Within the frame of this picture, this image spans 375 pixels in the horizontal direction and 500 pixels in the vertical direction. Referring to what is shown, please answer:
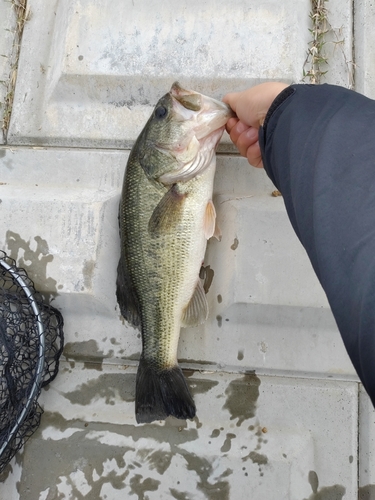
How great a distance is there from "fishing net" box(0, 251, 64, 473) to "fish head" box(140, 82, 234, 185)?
2.97ft

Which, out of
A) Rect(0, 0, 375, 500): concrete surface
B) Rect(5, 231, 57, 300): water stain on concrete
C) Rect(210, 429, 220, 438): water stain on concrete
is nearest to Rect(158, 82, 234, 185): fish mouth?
Rect(0, 0, 375, 500): concrete surface

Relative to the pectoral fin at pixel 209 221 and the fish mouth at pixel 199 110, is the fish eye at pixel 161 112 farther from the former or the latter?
the pectoral fin at pixel 209 221

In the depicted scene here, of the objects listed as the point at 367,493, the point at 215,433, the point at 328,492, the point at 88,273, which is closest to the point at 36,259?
the point at 88,273

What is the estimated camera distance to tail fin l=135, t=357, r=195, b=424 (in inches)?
79.4

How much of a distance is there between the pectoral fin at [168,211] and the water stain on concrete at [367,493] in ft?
4.93

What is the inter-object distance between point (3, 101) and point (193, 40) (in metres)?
1.18

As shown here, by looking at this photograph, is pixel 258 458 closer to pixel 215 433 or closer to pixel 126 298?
pixel 215 433

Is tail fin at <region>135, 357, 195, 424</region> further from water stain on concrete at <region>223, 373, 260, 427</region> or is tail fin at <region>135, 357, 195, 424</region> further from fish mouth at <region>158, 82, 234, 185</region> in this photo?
fish mouth at <region>158, 82, 234, 185</region>

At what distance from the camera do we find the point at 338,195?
120cm

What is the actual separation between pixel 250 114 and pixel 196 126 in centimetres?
24

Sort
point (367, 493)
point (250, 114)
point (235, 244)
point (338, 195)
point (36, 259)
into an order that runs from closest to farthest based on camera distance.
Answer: point (338, 195)
point (250, 114)
point (367, 493)
point (235, 244)
point (36, 259)

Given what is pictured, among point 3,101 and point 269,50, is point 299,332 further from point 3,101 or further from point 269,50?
point 3,101

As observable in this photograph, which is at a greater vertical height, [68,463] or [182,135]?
[182,135]

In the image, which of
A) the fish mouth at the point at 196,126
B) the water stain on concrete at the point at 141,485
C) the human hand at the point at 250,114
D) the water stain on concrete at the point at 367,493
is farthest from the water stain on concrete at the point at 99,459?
the human hand at the point at 250,114
